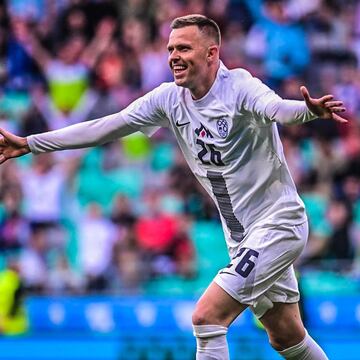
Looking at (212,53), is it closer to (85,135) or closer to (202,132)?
(202,132)

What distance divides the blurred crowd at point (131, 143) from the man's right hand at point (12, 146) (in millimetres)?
5472

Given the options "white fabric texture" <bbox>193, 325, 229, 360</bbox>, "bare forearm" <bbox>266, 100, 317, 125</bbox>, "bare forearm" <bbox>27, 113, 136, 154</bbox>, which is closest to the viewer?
"bare forearm" <bbox>266, 100, 317, 125</bbox>

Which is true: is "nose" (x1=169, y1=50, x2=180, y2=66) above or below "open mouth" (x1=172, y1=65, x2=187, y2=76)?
above

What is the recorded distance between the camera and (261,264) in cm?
659

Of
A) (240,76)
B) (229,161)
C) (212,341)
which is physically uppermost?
(240,76)

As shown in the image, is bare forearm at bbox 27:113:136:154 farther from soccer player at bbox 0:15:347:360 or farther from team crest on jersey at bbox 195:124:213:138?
team crest on jersey at bbox 195:124:213:138

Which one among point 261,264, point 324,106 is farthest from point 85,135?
point 324,106

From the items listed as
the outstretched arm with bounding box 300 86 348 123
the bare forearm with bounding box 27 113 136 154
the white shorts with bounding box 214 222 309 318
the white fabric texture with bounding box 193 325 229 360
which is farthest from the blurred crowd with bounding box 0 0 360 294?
the outstretched arm with bounding box 300 86 348 123

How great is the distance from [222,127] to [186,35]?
0.54 m

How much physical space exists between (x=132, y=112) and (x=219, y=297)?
121 cm

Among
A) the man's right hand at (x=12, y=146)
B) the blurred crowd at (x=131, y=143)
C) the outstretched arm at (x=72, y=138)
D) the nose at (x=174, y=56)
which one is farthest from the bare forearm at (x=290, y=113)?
the blurred crowd at (x=131, y=143)

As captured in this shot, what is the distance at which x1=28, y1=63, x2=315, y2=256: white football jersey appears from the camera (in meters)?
6.58

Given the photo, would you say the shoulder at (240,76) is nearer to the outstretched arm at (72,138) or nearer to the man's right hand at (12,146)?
the outstretched arm at (72,138)

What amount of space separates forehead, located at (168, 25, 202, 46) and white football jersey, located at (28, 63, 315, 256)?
261 mm
